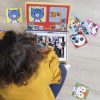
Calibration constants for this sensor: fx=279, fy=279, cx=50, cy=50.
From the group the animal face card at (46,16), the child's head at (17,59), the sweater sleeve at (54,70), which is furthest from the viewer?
the animal face card at (46,16)

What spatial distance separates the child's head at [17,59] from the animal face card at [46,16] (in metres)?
0.38

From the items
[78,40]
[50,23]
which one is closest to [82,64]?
[78,40]

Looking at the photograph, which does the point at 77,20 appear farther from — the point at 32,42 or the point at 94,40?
the point at 32,42

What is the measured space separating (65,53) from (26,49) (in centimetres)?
45

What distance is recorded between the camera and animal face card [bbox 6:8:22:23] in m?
1.47

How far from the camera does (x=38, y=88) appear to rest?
110cm

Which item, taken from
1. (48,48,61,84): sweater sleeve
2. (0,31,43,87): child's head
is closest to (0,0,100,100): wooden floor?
(48,48,61,84): sweater sleeve

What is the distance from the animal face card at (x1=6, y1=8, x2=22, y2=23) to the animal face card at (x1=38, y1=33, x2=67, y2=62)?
5.8 inches

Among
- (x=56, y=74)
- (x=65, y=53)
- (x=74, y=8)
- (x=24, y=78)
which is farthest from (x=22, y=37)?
(x=74, y=8)

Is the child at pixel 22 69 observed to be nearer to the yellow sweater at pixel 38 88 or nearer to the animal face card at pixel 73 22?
the yellow sweater at pixel 38 88

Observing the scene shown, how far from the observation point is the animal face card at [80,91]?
4.84ft

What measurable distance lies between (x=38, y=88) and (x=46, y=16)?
0.47 metres

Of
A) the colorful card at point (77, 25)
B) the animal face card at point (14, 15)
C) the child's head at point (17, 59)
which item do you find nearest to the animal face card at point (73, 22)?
the colorful card at point (77, 25)

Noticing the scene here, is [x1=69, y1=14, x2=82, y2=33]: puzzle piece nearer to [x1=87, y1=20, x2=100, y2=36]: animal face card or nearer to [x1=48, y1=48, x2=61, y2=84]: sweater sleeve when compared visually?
[x1=87, y1=20, x2=100, y2=36]: animal face card
